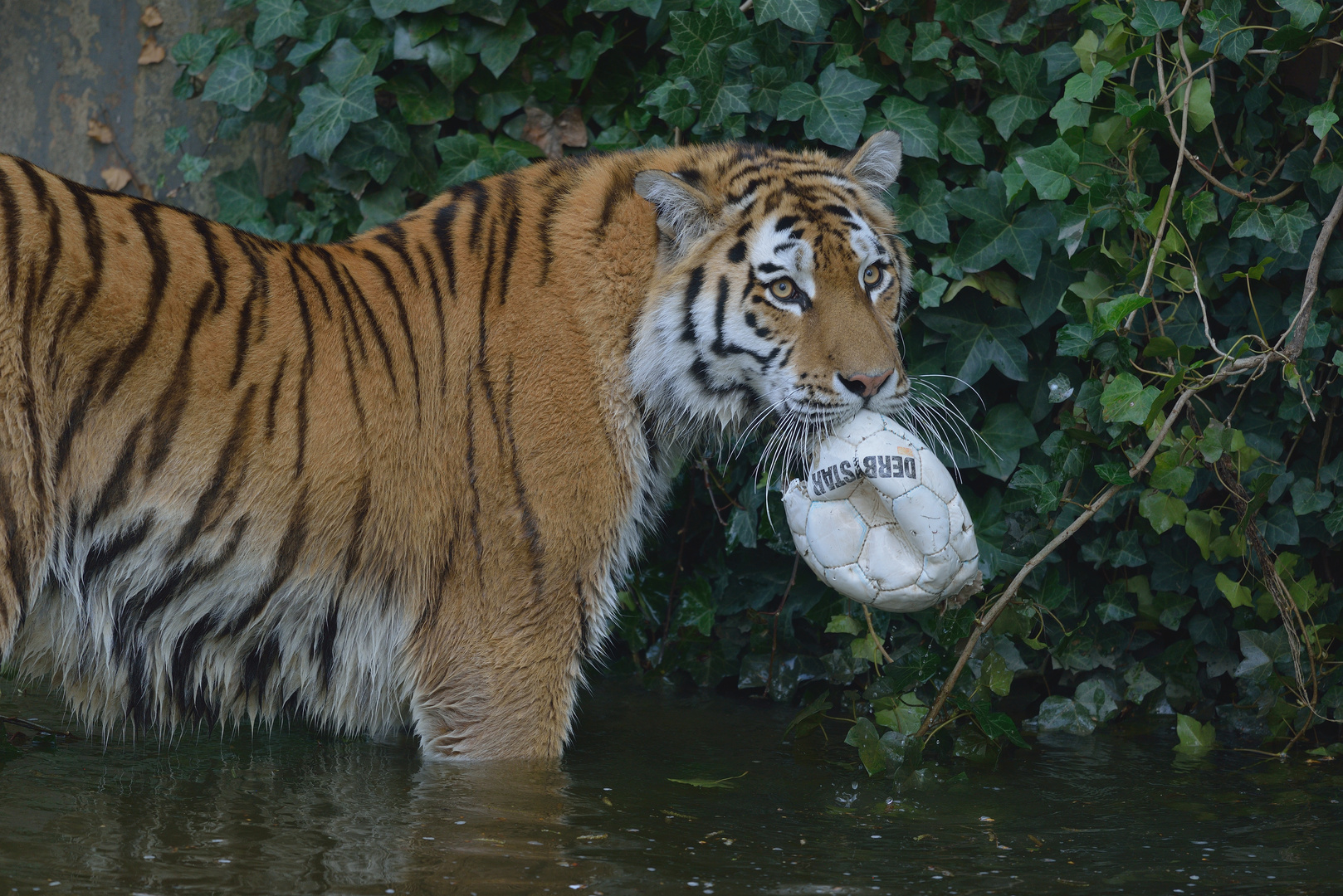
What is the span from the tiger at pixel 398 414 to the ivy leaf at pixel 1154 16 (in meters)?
0.91

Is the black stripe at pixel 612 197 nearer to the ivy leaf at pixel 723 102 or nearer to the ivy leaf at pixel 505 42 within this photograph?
the ivy leaf at pixel 723 102

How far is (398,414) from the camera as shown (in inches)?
115

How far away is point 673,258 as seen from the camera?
10.2 ft

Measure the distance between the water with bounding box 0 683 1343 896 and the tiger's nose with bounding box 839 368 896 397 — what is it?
93 centimetres

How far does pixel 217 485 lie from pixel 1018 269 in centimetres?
224

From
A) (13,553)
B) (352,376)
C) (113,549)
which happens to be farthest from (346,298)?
(13,553)

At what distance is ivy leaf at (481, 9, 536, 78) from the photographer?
404 centimetres

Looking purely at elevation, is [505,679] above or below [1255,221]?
below

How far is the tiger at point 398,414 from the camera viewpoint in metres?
2.65

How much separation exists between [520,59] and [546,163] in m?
1.06

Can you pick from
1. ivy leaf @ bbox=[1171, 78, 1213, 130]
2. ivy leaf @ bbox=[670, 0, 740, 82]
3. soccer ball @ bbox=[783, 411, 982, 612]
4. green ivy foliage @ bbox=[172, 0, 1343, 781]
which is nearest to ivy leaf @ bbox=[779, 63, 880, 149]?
green ivy foliage @ bbox=[172, 0, 1343, 781]

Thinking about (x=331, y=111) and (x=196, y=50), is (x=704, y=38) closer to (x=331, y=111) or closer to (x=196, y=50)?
(x=331, y=111)

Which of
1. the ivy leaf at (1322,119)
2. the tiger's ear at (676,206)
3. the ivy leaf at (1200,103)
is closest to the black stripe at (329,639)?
the tiger's ear at (676,206)

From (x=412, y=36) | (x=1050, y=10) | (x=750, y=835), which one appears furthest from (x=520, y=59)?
(x=750, y=835)
